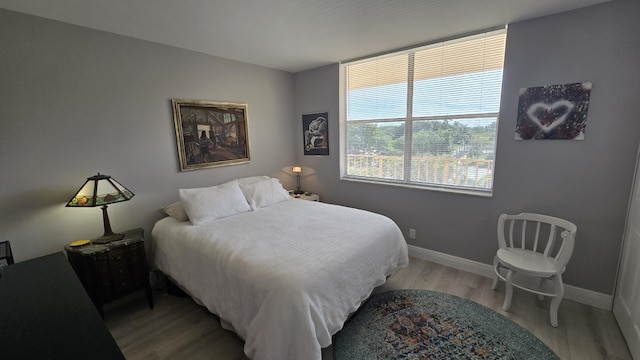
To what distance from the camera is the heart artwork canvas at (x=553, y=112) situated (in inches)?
83.0

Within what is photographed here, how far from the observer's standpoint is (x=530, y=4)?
6.45 feet

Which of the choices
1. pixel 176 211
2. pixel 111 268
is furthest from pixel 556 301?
pixel 111 268

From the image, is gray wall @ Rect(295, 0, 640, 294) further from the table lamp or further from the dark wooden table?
the dark wooden table

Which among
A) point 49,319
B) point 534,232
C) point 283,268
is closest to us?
point 49,319

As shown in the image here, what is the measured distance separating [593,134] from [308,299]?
2608 millimetres

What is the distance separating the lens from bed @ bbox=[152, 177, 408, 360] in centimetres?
145

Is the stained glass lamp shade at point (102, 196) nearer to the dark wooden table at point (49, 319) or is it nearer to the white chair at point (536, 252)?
the dark wooden table at point (49, 319)

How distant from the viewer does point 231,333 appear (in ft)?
6.58

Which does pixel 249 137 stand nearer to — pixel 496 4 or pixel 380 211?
pixel 380 211

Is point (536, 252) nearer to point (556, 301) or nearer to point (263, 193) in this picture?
point (556, 301)

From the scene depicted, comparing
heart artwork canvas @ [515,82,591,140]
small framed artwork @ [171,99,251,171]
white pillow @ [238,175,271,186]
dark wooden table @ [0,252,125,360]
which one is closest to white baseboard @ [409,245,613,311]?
heart artwork canvas @ [515,82,591,140]

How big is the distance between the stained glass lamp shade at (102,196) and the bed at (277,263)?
412 millimetres

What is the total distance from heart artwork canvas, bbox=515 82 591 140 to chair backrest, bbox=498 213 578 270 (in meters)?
0.73

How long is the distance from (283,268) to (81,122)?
7.30ft
